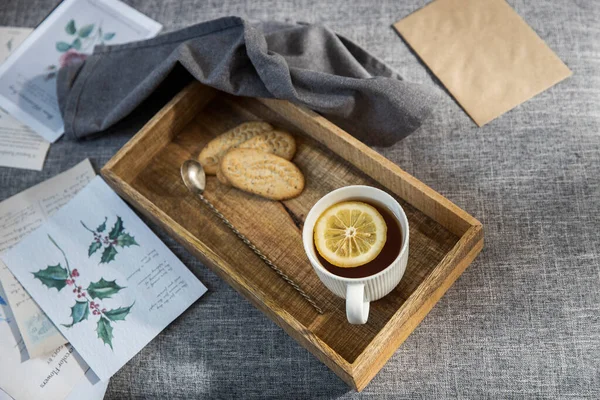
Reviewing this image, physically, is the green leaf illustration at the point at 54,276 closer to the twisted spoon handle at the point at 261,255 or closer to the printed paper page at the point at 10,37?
the twisted spoon handle at the point at 261,255

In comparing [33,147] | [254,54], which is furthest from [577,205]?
[33,147]

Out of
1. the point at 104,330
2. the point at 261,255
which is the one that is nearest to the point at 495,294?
the point at 261,255

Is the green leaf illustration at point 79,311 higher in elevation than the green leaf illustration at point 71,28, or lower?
lower

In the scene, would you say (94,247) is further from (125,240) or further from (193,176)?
(193,176)

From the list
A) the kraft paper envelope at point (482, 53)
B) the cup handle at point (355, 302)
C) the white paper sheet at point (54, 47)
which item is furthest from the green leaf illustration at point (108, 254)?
the kraft paper envelope at point (482, 53)

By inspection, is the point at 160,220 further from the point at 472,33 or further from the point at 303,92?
the point at 472,33

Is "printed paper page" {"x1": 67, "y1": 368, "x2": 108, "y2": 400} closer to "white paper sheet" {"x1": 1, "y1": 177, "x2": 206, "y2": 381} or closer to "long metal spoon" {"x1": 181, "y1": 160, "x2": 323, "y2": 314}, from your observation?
"white paper sheet" {"x1": 1, "y1": 177, "x2": 206, "y2": 381}

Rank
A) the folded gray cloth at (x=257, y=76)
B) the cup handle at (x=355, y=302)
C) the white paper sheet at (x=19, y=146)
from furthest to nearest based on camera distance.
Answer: the white paper sheet at (x=19, y=146) < the folded gray cloth at (x=257, y=76) < the cup handle at (x=355, y=302)
